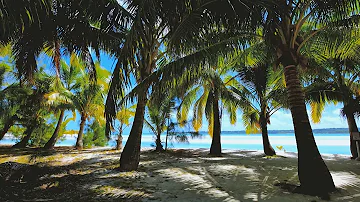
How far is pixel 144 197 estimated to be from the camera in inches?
152

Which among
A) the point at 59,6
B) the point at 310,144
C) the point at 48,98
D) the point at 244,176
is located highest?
the point at 59,6

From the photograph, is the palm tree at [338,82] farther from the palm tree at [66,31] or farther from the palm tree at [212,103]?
the palm tree at [66,31]

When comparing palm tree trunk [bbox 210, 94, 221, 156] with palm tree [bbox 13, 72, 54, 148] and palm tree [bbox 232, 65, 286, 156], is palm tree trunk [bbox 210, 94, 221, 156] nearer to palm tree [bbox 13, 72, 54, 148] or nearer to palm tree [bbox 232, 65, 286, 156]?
palm tree [bbox 232, 65, 286, 156]

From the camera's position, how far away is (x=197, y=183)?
4.83 m

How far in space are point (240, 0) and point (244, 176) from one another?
430cm

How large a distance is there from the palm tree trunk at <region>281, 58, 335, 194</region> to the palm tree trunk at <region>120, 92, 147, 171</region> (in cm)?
401

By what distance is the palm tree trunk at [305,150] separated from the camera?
4016 millimetres

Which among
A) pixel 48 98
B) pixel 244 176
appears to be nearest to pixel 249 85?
pixel 244 176

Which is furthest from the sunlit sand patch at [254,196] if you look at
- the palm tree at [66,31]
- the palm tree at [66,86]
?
the palm tree at [66,86]

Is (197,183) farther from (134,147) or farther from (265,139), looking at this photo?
(265,139)

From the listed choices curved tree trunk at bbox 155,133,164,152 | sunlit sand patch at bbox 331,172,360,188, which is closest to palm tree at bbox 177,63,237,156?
curved tree trunk at bbox 155,133,164,152

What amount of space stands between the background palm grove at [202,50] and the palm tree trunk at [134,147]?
0.03m

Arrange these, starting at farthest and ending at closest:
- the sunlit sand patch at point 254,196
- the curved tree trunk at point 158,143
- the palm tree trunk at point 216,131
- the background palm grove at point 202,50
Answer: the curved tree trunk at point 158,143 < the palm tree trunk at point 216,131 < the background palm grove at point 202,50 < the sunlit sand patch at point 254,196

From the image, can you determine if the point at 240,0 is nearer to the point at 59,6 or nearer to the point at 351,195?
the point at 351,195
